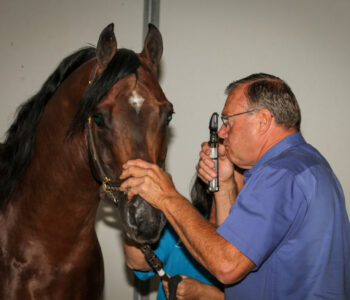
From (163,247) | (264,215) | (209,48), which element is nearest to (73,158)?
(163,247)

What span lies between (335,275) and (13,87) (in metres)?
2.66

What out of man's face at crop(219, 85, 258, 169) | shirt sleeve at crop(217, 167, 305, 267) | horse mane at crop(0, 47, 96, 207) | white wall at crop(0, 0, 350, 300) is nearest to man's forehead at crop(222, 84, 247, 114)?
man's face at crop(219, 85, 258, 169)

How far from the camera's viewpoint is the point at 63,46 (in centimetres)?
270

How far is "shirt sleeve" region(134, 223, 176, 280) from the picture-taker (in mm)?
1844

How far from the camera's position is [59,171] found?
4.91 ft

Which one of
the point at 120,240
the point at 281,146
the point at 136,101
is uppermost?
the point at 136,101

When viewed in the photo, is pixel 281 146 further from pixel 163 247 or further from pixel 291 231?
pixel 163 247

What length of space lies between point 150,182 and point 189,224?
20cm

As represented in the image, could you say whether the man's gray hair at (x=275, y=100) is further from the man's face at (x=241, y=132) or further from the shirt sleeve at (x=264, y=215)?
the shirt sleeve at (x=264, y=215)

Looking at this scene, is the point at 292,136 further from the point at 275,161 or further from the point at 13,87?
the point at 13,87

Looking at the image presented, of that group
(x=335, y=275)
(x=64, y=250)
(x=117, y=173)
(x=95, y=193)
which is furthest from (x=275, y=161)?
(x=64, y=250)

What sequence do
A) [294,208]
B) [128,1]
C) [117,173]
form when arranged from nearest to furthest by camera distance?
1. [294,208]
2. [117,173]
3. [128,1]

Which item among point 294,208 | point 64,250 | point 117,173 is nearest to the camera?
point 294,208

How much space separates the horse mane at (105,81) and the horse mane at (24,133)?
0.99ft
